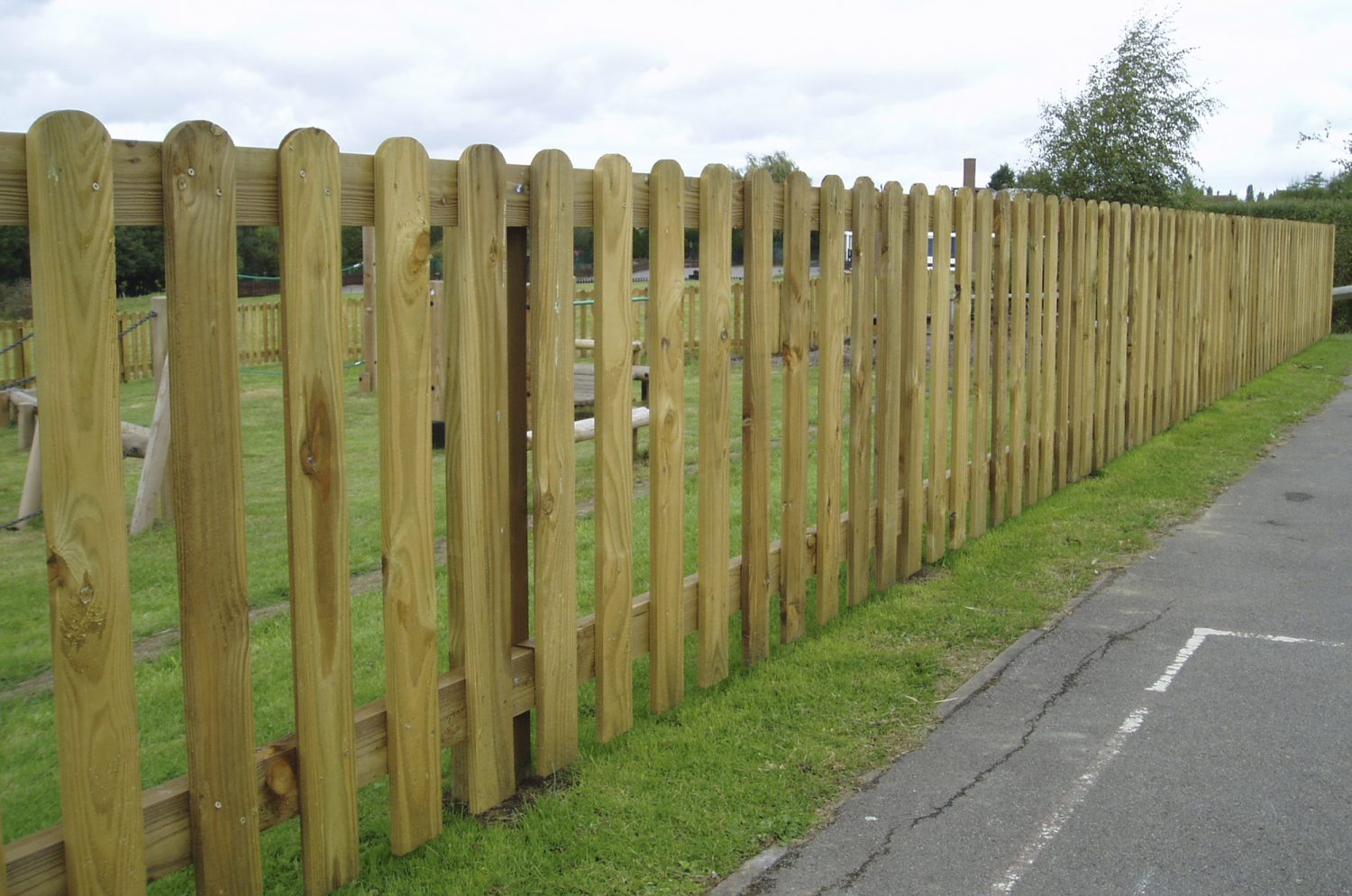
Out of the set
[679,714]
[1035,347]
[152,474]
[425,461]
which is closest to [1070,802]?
[679,714]

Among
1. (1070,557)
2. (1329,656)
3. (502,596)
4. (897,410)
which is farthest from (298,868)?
(1070,557)

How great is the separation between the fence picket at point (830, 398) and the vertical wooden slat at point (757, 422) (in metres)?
0.46

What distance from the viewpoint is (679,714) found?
440 cm

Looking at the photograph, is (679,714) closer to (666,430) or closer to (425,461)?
(666,430)

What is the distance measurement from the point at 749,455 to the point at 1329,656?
8.42 feet

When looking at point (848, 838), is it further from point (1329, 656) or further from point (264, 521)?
point (264, 521)

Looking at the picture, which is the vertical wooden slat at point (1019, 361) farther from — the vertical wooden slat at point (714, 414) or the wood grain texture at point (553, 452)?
the wood grain texture at point (553, 452)

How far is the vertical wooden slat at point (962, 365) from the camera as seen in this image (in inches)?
255

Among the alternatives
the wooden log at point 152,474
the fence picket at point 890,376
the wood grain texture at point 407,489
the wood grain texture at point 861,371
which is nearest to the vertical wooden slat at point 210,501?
the wood grain texture at point 407,489

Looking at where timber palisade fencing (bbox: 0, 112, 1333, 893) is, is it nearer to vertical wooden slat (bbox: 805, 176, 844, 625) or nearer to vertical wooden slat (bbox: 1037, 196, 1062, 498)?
vertical wooden slat (bbox: 805, 176, 844, 625)

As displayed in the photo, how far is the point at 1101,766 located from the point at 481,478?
222cm

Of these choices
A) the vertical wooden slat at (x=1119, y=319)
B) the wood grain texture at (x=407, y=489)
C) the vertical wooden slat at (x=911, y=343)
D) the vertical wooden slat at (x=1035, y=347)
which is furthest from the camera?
the vertical wooden slat at (x=1119, y=319)

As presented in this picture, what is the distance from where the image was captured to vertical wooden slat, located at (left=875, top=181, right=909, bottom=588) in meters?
5.72

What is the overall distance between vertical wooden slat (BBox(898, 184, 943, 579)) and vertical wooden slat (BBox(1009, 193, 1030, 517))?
1210mm
